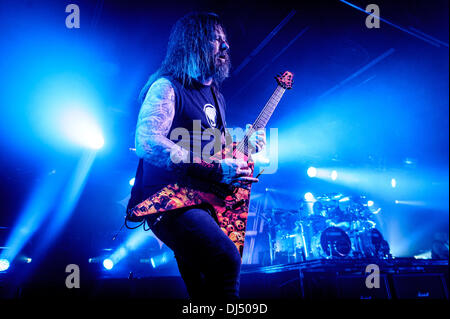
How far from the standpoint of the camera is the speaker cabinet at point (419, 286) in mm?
4730

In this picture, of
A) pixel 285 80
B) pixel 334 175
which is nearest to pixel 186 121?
pixel 285 80

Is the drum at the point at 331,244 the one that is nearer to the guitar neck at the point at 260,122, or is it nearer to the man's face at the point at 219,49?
the guitar neck at the point at 260,122

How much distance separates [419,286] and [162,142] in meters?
6.00

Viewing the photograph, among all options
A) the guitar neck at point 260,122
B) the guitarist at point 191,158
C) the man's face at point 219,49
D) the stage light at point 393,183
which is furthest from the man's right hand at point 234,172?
the stage light at point 393,183

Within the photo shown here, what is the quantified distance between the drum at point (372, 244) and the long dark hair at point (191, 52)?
6828 mm

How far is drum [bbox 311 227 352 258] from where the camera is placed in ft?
21.0

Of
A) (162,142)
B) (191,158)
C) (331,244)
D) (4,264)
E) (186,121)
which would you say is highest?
(186,121)

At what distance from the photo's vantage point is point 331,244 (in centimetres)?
Answer: 648

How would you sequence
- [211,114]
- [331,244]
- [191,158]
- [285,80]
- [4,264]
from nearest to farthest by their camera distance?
[191,158], [211,114], [285,80], [4,264], [331,244]

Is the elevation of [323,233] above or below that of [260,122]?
below

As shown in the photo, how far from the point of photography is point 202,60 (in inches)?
91.8

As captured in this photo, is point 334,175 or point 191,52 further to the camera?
point 334,175

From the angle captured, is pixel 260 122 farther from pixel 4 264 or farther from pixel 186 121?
pixel 4 264

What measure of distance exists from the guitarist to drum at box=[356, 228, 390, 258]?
655 cm
